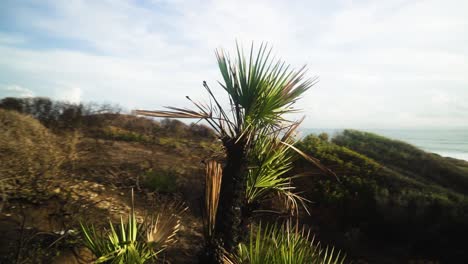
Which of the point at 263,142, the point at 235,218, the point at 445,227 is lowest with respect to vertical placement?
the point at 445,227

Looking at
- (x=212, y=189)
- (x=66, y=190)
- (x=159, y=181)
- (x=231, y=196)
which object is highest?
(x=212, y=189)

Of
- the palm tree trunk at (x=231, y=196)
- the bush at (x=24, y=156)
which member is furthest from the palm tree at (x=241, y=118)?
the bush at (x=24, y=156)

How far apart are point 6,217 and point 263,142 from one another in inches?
144

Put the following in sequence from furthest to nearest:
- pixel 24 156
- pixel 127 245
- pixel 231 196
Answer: pixel 24 156
pixel 231 196
pixel 127 245

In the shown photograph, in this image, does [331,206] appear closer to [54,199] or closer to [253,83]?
[253,83]

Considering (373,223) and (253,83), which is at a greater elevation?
(253,83)

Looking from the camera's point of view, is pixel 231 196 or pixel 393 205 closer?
pixel 231 196

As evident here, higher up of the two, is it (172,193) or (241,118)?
(241,118)

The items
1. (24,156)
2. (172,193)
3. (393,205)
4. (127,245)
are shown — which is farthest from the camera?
(172,193)

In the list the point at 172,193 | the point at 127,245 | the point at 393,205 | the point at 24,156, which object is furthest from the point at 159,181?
the point at 393,205

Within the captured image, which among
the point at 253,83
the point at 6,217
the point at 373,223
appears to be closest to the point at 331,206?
the point at 373,223

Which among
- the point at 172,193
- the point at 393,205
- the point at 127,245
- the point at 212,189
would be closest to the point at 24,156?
the point at 127,245

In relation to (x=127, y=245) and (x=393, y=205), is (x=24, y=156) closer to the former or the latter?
(x=127, y=245)

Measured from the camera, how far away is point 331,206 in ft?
20.9
